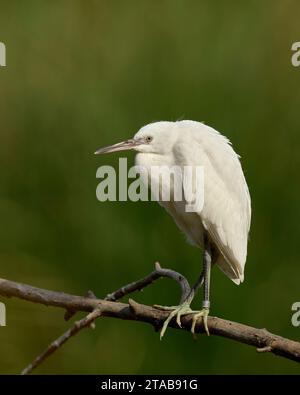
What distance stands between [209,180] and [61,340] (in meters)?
0.61

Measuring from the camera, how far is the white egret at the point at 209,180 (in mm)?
1926

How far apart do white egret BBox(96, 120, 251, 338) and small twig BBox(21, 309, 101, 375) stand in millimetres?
423

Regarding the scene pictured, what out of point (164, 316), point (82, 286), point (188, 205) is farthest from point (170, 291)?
point (164, 316)

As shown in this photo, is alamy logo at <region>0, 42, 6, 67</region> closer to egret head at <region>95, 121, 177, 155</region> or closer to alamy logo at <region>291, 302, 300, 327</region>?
egret head at <region>95, 121, 177, 155</region>

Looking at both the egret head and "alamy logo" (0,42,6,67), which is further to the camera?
"alamy logo" (0,42,6,67)

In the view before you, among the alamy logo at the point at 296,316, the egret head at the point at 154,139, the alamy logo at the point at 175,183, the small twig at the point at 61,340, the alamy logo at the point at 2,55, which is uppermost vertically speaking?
the alamy logo at the point at 2,55

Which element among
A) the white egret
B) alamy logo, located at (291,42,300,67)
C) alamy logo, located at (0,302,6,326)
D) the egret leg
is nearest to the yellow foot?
the egret leg

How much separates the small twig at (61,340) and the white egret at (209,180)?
42 cm

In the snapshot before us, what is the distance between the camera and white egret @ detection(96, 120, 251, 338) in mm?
1926

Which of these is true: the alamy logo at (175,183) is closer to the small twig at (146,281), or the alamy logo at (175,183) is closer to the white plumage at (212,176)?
the white plumage at (212,176)

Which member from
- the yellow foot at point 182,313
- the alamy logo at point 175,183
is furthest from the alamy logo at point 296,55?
the yellow foot at point 182,313

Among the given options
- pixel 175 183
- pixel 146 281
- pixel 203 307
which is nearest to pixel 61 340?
pixel 146 281

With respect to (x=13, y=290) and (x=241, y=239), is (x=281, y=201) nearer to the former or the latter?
(x=241, y=239)

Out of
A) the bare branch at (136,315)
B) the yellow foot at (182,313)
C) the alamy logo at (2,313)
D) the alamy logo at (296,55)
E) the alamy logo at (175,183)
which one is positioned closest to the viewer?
the bare branch at (136,315)
